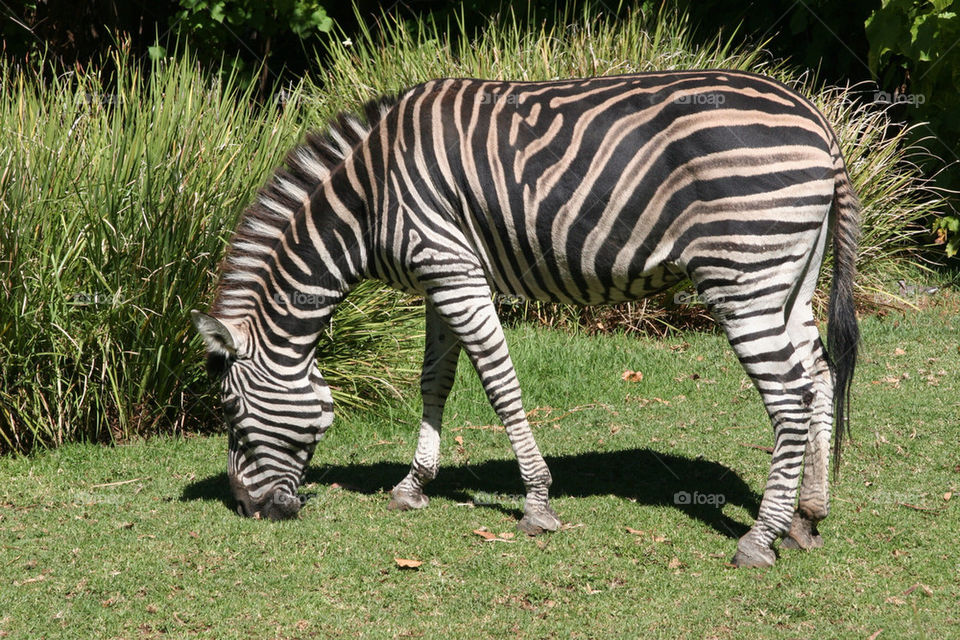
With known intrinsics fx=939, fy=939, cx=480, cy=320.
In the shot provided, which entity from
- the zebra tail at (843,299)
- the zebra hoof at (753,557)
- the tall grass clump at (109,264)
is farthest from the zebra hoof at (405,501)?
the zebra tail at (843,299)

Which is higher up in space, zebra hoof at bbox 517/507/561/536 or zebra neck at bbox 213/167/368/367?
zebra neck at bbox 213/167/368/367

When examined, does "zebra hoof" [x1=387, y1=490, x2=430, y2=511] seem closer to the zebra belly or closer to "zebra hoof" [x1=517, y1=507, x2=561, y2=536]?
"zebra hoof" [x1=517, y1=507, x2=561, y2=536]

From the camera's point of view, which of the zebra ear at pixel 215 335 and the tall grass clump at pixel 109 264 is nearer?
the zebra ear at pixel 215 335

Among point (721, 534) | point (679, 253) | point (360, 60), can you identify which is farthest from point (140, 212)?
point (360, 60)

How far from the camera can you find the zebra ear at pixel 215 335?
17.1ft

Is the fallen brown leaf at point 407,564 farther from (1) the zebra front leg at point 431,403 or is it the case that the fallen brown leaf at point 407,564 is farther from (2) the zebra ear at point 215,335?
(2) the zebra ear at point 215,335

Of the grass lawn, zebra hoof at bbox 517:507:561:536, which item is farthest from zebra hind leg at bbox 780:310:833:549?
zebra hoof at bbox 517:507:561:536

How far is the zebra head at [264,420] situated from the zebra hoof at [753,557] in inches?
96.2

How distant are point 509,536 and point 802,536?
162cm

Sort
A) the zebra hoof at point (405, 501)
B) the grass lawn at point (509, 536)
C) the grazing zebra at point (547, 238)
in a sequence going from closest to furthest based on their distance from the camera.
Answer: the grass lawn at point (509, 536), the grazing zebra at point (547, 238), the zebra hoof at point (405, 501)

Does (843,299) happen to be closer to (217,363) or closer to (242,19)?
(217,363)

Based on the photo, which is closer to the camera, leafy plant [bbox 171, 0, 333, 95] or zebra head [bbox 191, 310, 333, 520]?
zebra head [bbox 191, 310, 333, 520]

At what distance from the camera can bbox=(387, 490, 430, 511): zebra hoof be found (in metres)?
5.84

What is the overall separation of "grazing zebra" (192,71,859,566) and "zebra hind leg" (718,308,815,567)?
1 centimetres
